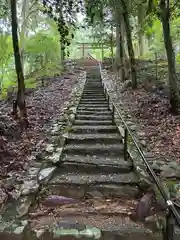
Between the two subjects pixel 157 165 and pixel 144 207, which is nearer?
pixel 144 207

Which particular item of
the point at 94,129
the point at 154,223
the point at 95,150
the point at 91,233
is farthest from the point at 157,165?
the point at 94,129

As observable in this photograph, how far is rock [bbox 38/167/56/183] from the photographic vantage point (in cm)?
498

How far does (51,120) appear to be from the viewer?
340 inches

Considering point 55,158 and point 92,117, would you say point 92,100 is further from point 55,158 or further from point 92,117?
point 55,158

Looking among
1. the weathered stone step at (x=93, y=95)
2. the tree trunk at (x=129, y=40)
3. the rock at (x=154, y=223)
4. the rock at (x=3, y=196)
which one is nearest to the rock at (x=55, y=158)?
the rock at (x=3, y=196)

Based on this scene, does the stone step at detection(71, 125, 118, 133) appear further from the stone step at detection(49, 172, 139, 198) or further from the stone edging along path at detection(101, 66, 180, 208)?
the stone step at detection(49, 172, 139, 198)

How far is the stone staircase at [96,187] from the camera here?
12.5 ft

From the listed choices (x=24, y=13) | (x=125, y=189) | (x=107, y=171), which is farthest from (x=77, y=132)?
(x=24, y=13)

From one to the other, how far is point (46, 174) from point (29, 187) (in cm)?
53

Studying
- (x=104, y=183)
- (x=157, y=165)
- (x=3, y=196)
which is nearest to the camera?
(x=3, y=196)

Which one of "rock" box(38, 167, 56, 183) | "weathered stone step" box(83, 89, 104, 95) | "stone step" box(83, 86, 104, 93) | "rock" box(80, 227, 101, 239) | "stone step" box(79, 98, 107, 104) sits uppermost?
"stone step" box(83, 86, 104, 93)

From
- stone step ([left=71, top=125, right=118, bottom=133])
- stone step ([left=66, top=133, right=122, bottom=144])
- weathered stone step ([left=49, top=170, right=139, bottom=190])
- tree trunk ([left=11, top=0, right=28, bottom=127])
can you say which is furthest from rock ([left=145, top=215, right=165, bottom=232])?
Result: tree trunk ([left=11, top=0, right=28, bottom=127])

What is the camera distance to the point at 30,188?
461cm

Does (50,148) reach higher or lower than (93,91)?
lower
